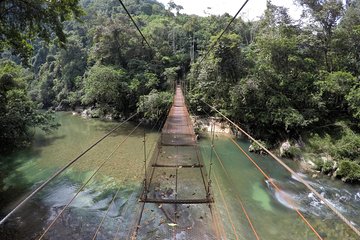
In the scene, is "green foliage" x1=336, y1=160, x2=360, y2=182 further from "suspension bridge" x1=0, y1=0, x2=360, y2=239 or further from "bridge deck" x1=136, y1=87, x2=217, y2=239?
"bridge deck" x1=136, y1=87, x2=217, y2=239

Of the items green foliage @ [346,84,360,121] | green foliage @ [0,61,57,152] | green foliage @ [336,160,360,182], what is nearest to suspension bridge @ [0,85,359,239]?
green foliage @ [336,160,360,182]

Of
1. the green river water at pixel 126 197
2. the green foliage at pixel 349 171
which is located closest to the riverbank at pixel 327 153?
the green foliage at pixel 349 171

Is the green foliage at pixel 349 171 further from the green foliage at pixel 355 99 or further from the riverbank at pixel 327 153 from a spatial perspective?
the green foliage at pixel 355 99

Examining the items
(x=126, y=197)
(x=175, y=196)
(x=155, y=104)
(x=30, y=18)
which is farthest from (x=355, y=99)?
(x=30, y=18)

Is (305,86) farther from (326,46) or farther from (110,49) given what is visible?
(110,49)

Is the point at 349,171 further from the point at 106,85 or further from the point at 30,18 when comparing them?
the point at 106,85

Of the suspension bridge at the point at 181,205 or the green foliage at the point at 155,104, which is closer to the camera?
the suspension bridge at the point at 181,205
